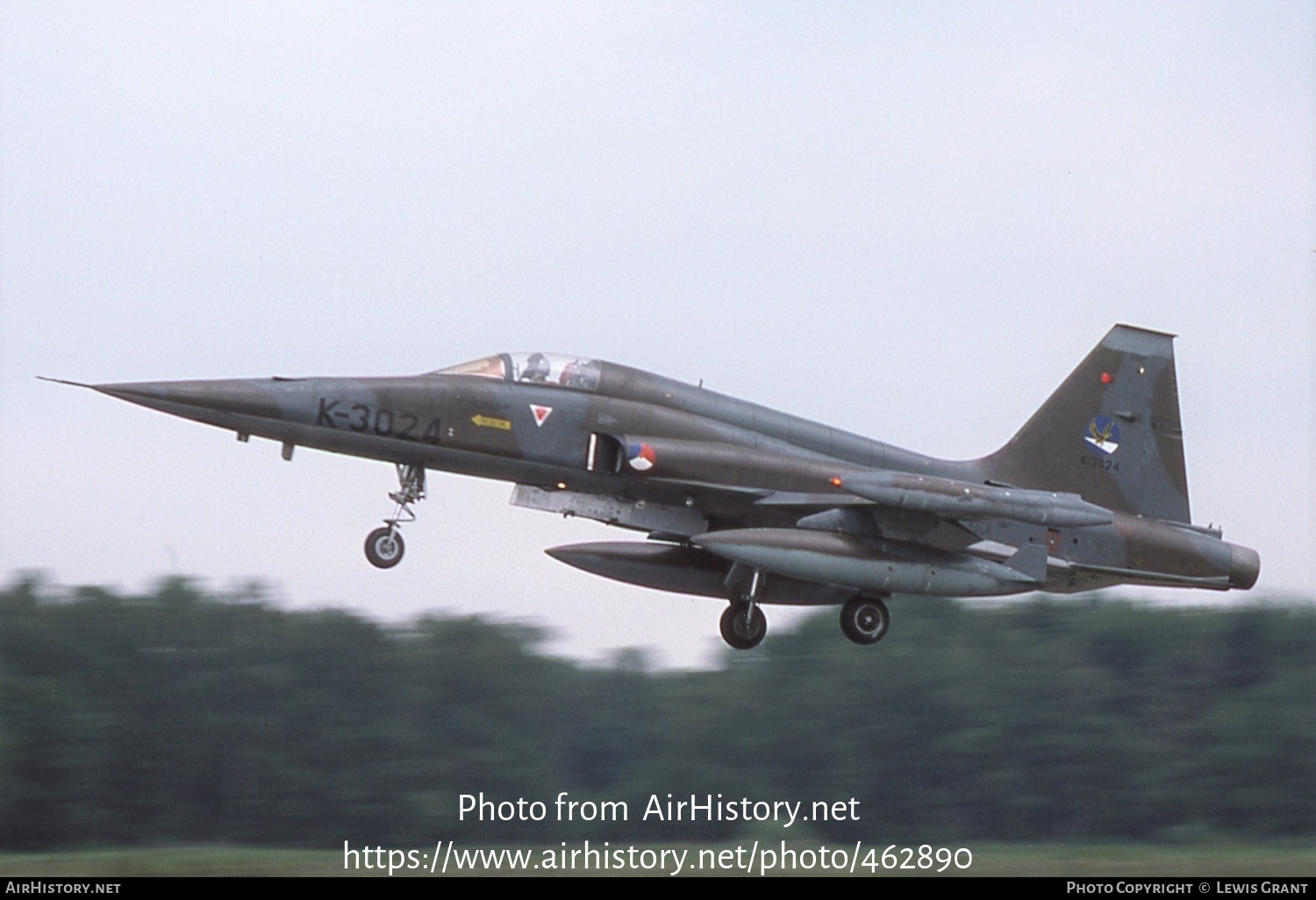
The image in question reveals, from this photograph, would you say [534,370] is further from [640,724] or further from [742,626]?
[640,724]

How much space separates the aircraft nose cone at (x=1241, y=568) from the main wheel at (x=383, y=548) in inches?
387

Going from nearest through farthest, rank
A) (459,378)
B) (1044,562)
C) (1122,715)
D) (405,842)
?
(459,378), (1044,562), (405,842), (1122,715)

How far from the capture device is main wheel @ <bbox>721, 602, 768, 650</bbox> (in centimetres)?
1953

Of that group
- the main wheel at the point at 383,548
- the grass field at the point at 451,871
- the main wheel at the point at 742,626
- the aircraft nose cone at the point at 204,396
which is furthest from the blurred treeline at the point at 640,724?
the aircraft nose cone at the point at 204,396

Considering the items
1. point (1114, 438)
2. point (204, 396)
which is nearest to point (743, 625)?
point (1114, 438)

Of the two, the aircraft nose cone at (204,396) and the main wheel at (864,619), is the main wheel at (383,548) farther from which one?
the main wheel at (864,619)

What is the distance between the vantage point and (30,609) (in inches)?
2010

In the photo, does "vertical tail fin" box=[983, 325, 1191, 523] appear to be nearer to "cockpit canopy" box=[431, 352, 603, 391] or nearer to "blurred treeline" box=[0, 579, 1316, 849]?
"cockpit canopy" box=[431, 352, 603, 391]

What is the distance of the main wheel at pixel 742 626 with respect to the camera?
64.1 feet

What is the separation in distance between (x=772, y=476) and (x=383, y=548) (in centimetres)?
426

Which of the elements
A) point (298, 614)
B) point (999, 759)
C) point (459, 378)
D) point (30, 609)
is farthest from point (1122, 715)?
point (459, 378)

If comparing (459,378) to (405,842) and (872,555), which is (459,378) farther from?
(405,842)

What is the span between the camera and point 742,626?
1953cm

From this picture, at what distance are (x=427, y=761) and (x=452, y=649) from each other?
4.80 m
